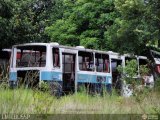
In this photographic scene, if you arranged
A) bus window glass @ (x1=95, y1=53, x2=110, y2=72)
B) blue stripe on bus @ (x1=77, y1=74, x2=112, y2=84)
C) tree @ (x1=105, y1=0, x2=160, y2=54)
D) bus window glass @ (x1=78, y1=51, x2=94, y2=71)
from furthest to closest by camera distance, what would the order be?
bus window glass @ (x1=95, y1=53, x2=110, y2=72) → bus window glass @ (x1=78, y1=51, x2=94, y2=71) → blue stripe on bus @ (x1=77, y1=74, x2=112, y2=84) → tree @ (x1=105, y1=0, x2=160, y2=54)

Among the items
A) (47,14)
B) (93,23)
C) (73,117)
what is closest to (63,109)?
(73,117)

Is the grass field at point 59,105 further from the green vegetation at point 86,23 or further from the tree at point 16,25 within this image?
the tree at point 16,25

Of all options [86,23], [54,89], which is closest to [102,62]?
[86,23]

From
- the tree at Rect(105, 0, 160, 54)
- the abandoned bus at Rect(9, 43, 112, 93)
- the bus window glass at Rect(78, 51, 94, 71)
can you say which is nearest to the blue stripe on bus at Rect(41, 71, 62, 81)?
the abandoned bus at Rect(9, 43, 112, 93)

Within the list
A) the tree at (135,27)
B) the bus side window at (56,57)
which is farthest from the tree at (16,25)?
the tree at (135,27)

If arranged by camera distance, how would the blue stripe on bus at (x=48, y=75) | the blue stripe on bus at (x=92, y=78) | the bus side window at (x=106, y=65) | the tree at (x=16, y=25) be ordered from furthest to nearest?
1. the bus side window at (x=106, y=65)
2. the tree at (x=16, y=25)
3. the blue stripe on bus at (x=92, y=78)
4. the blue stripe on bus at (x=48, y=75)

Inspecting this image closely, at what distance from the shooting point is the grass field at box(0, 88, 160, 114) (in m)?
6.21

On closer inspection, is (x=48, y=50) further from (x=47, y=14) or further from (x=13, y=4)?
(x=47, y=14)

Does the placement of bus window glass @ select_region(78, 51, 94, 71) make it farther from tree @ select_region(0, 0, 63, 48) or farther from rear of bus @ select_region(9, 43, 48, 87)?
tree @ select_region(0, 0, 63, 48)

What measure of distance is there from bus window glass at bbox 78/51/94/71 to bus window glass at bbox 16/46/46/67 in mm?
2052

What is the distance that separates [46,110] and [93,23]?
1893cm

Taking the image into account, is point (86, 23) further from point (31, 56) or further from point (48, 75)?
point (48, 75)

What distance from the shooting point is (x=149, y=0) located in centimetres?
1270

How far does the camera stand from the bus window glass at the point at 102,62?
19219mm
